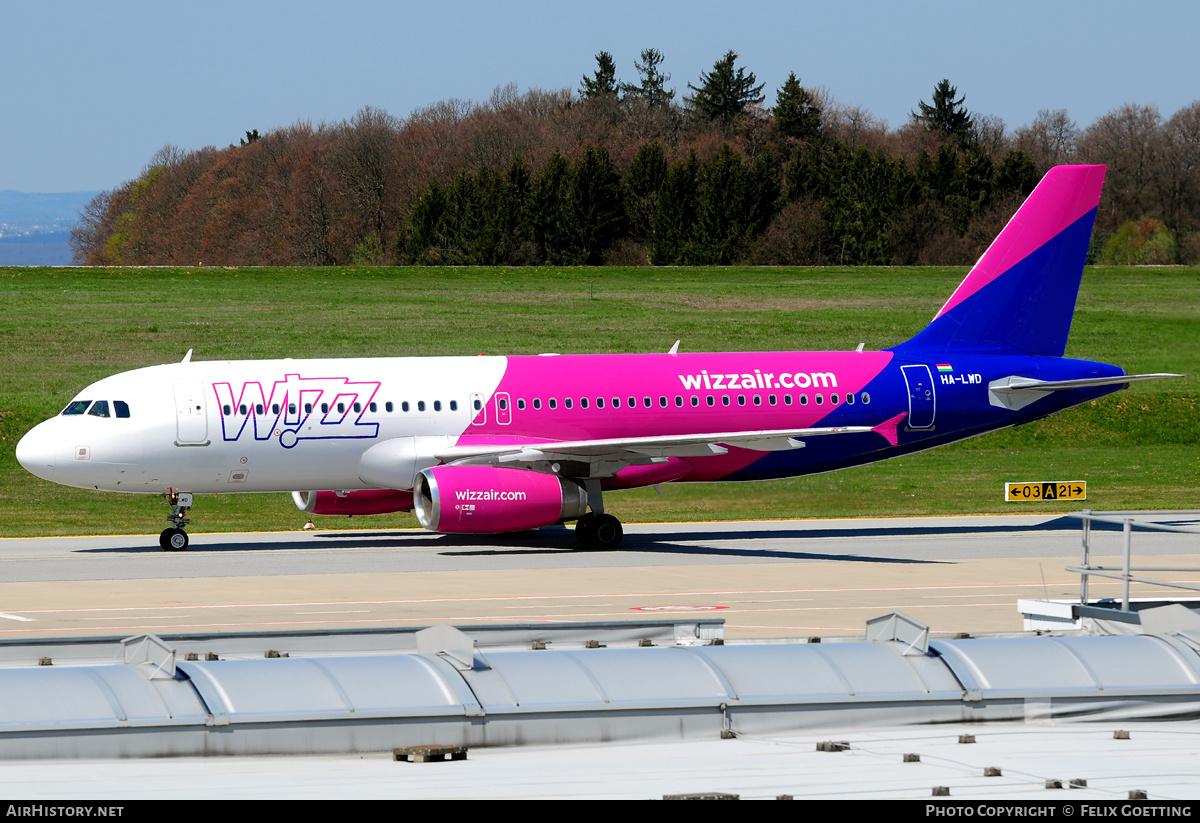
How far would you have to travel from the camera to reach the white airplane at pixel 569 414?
34781mm

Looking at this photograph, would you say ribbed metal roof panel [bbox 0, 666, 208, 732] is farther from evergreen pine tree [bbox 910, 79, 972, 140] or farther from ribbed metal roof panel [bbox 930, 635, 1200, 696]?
evergreen pine tree [bbox 910, 79, 972, 140]

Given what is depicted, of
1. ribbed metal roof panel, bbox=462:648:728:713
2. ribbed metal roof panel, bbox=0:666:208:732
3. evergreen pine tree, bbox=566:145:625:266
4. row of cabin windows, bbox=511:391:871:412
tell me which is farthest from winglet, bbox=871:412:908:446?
evergreen pine tree, bbox=566:145:625:266

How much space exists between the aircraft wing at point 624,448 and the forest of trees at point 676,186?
164 feet

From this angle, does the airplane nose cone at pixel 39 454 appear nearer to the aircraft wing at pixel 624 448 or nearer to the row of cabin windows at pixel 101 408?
the row of cabin windows at pixel 101 408

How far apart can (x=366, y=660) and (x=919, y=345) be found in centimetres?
3110

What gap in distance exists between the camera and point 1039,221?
135ft

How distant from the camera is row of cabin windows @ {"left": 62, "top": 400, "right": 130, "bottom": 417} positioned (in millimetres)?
34906

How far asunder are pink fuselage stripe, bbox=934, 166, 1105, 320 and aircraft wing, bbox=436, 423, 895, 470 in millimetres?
7692

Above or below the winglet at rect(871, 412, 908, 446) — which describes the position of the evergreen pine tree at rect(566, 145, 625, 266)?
above

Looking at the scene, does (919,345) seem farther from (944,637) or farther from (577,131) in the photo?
(577,131)

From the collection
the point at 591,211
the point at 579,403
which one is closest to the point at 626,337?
the point at 579,403

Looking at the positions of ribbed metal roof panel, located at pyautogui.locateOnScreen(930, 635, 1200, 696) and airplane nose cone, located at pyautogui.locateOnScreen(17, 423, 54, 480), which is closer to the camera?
ribbed metal roof panel, located at pyautogui.locateOnScreen(930, 635, 1200, 696)

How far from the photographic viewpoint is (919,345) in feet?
135
